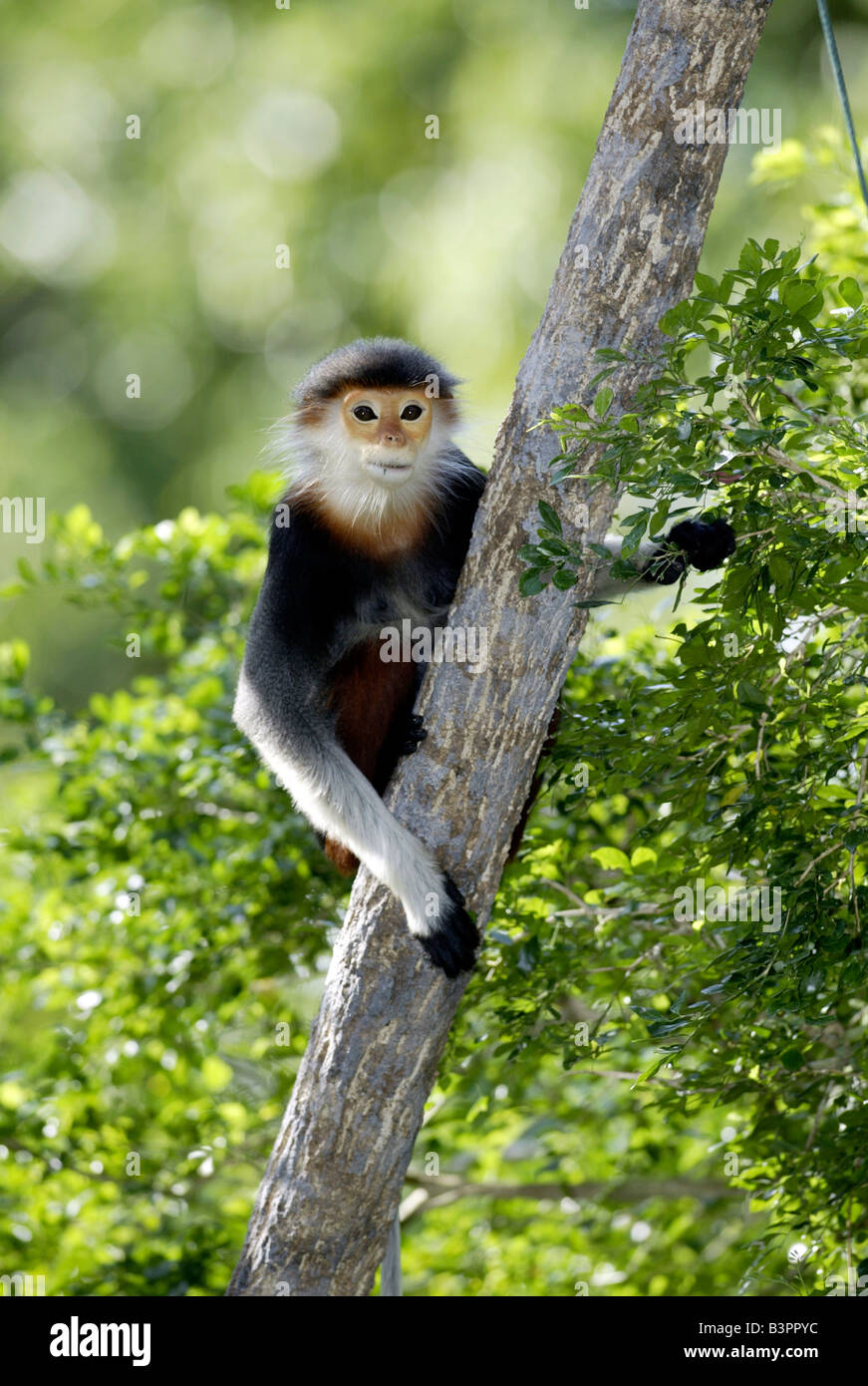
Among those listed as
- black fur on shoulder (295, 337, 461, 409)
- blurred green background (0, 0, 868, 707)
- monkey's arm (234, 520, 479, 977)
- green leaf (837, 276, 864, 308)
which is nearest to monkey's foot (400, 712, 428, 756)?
monkey's arm (234, 520, 479, 977)

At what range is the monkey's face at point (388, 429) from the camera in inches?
141

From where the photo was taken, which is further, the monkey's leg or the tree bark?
the monkey's leg

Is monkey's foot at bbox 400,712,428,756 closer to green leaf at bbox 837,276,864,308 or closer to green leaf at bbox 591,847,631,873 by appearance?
green leaf at bbox 591,847,631,873

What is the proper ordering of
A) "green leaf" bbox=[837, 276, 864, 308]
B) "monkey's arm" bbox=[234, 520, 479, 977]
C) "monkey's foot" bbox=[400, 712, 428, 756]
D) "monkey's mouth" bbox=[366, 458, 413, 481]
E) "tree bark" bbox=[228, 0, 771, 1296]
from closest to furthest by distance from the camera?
"green leaf" bbox=[837, 276, 864, 308] → "tree bark" bbox=[228, 0, 771, 1296] → "monkey's foot" bbox=[400, 712, 428, 756] → "monkey's arm" bbox=[234, 520, 479, 977] → "monkey's mouth" bbox=[366, 458, 413, 481]

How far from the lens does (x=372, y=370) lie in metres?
3.67

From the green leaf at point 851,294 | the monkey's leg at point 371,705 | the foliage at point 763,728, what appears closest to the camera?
the foliage at point 763,728

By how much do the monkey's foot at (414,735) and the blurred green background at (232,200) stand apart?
7265mm

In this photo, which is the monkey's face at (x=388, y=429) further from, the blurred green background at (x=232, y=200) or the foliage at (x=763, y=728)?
the blurred green background at (x=232, y=200)

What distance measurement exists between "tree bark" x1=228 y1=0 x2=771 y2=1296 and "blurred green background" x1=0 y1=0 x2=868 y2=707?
23.3 ft

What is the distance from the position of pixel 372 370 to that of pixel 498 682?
3.77 feet

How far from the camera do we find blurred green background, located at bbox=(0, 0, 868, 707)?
35.1ft

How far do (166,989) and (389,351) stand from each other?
6.68 ft

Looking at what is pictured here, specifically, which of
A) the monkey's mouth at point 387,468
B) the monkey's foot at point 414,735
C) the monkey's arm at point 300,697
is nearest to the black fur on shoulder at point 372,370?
the monkey's mouth at point 387,468

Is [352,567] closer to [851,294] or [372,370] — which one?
[372,370]
